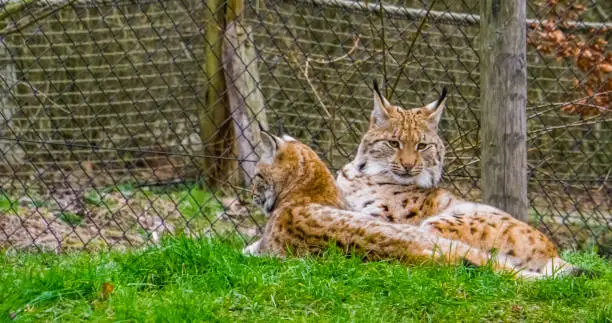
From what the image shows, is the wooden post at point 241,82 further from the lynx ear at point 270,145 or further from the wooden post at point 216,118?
the lynx ear at point 270,145

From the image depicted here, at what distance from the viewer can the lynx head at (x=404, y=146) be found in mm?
5832

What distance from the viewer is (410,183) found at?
5.89 m

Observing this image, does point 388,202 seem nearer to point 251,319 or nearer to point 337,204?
point 337,204

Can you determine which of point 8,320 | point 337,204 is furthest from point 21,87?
point 8,320

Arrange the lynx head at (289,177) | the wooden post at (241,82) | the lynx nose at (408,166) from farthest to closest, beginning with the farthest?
the wooden post at (241,82), the lynx nose at (408,166), the lynx head at (289,177)

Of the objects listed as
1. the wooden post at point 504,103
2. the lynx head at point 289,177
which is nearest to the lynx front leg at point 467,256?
the wooden post at point 504,103

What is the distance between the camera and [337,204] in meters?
5.39

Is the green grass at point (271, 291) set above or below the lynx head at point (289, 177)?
below

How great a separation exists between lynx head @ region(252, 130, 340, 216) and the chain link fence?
4.40ft

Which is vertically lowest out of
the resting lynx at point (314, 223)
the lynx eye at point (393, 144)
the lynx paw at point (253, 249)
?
the lynx paw at point (253, 249)

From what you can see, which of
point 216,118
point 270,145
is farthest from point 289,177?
point 216,118

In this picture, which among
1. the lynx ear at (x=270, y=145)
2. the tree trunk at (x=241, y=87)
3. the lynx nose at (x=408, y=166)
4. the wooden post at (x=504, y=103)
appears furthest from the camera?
the tree trunk at (x=241, y=87)

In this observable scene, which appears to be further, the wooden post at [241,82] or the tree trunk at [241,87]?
the tree trunk at [241,87]

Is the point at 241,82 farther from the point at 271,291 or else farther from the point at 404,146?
the point at 271,291
